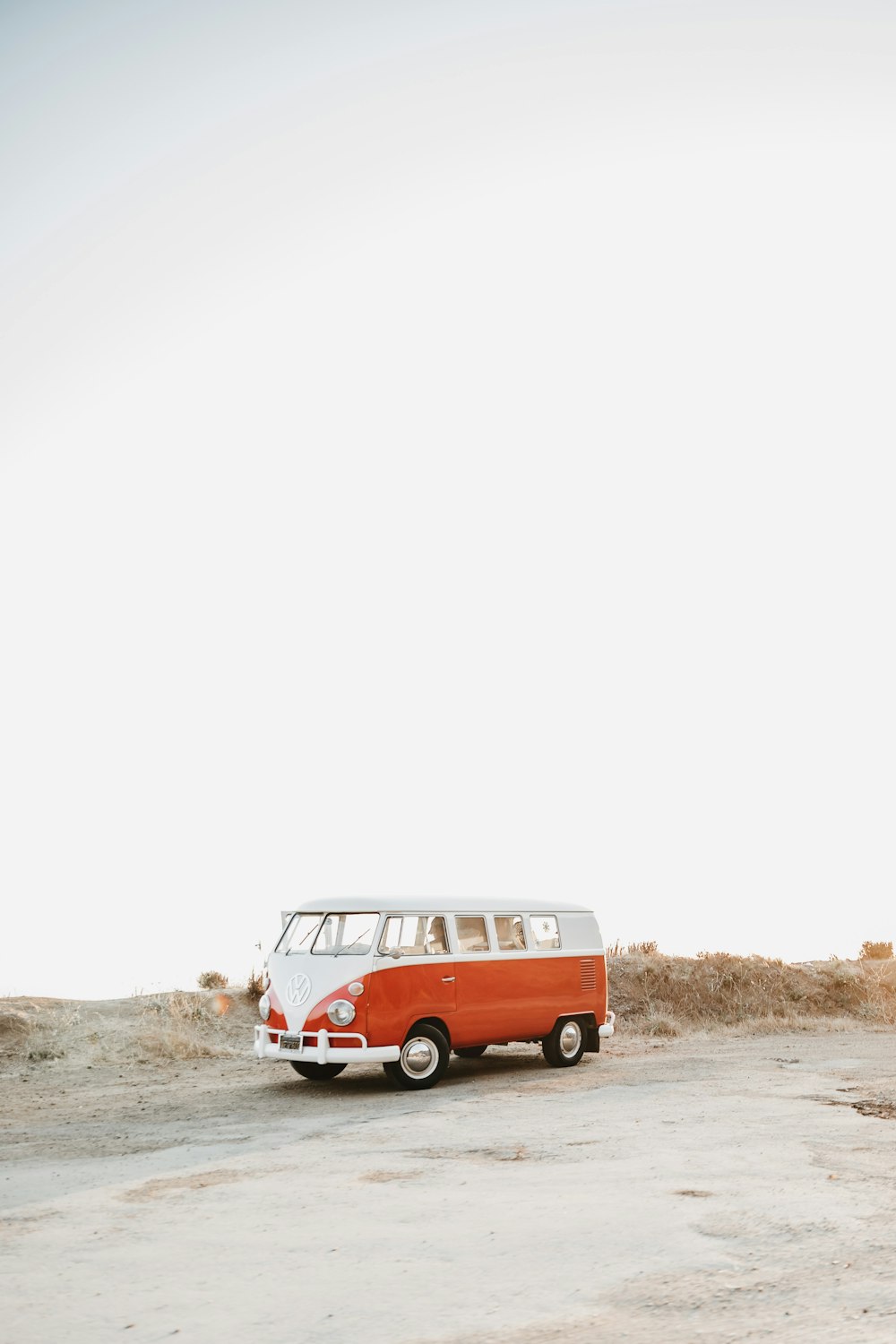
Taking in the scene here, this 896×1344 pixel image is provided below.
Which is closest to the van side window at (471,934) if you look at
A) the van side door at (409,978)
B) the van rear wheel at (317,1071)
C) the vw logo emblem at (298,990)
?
the van side door at (409,978)

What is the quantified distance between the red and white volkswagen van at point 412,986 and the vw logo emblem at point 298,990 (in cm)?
1

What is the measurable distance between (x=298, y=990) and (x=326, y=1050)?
87 centimetres

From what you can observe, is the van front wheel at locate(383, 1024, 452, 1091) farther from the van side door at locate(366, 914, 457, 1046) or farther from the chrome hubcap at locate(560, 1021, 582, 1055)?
the chrome hubcap at locate(560, 1021, 582, 1055)

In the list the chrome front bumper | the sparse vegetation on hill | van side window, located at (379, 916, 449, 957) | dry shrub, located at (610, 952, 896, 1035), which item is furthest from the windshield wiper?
dry shrub, located at (610, 952, 896, 1035)

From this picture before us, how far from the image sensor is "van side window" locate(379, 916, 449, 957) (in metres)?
14.4

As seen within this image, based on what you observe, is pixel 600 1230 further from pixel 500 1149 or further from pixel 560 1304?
pixel 500 1149

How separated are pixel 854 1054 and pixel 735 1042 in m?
2.59

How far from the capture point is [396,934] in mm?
14492

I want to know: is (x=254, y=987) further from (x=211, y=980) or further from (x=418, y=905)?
(x=418, y=905)

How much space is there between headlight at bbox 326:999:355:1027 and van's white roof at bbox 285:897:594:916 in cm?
119

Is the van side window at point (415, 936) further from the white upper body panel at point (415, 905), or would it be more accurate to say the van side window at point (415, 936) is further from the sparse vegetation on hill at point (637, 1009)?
the sparse vegetation on hill at point (637, 1009)

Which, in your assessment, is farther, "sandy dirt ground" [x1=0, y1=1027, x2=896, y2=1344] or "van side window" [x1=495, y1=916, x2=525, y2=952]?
"van side window" [x1=495, y1=916, x2=525, y2=952]

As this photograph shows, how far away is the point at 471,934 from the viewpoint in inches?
609

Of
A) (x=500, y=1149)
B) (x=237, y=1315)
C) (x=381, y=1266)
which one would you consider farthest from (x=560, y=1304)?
(x=500, y=1149)
